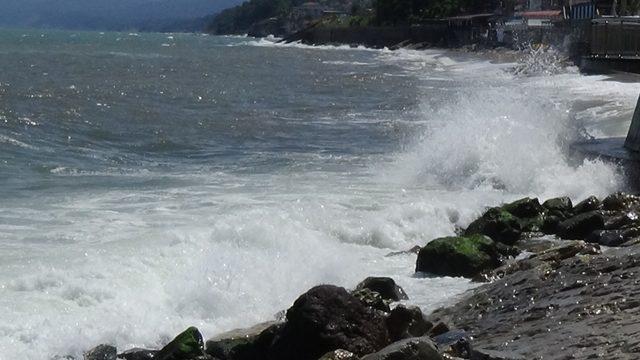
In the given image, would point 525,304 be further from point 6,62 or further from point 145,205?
point 6,62

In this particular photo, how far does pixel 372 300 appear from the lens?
1065 cm

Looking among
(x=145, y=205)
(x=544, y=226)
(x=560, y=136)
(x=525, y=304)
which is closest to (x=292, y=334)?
(x=525, y=304)

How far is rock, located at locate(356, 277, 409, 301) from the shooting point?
459 inches

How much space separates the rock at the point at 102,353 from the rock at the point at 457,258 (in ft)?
14.4

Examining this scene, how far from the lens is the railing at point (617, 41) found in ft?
79.9

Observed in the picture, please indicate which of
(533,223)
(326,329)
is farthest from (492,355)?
(533,223)

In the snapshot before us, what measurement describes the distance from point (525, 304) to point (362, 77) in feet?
155

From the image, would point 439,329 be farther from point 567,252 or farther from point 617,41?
point 617,41

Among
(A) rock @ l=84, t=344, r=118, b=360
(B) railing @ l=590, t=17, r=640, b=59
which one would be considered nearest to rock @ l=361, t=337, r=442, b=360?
(A) rock @ l=84, t=344, r=118, b=360

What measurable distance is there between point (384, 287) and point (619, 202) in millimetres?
5573

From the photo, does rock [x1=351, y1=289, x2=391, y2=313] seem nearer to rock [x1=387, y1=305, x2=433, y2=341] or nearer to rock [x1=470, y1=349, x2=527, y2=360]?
rock [x1=387, y1=305, x2=433, y2=341]

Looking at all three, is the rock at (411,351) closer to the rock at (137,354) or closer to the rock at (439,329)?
the rock at (439,329)

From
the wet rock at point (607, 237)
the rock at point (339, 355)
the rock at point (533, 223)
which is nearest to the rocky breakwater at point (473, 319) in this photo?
the rock at point (339, 355)

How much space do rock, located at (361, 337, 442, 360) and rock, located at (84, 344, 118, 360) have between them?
2981 mm
